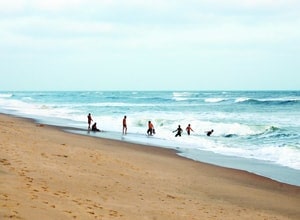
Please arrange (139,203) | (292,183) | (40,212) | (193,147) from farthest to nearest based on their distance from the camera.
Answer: (193,147), (292,183), (139,203), (40,212)

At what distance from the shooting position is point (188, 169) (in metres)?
15.0

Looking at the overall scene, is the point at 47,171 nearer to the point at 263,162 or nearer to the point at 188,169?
the point at 188,169

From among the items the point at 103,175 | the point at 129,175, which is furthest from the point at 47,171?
the point at 129,175

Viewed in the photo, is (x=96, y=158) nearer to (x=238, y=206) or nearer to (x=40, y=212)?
(x=238, y=206)

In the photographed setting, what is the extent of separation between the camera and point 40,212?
270 inches

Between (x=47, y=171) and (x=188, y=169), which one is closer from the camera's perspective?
(x=47, y=171)

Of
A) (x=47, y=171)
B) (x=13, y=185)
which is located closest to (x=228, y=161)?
(x=47, y=171)

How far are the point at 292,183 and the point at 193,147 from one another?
9739 millimetres

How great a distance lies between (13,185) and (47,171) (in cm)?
216

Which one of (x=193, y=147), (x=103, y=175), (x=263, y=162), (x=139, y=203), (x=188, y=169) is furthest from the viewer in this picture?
(x=193, y=147)

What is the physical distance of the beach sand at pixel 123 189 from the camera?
7.76m

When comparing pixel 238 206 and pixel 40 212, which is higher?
pixel 40 212

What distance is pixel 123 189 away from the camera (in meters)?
10.1

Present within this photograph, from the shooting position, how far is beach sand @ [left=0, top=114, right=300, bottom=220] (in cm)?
776
